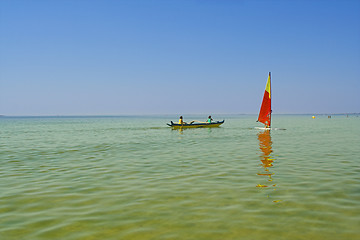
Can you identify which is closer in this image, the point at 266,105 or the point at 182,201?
the point at 182,201

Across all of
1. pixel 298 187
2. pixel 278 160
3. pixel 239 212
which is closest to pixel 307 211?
pixel 239 212

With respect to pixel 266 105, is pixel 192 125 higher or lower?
lower

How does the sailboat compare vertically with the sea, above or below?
above

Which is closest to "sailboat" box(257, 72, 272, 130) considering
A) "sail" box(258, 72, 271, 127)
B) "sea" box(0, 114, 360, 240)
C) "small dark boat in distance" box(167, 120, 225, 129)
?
"sail" box(258, 72, 271, 127)

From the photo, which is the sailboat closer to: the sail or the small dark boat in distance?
the sail

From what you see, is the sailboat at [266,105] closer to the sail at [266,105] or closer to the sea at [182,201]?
the sail at [266,105]

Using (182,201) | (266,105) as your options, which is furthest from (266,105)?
(182,201)

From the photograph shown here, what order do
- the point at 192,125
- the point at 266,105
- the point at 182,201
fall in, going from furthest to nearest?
the point at 192,125 → the point at 266,105 → the point at 182,201

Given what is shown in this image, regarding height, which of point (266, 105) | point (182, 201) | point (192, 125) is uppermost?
point (266, 105)

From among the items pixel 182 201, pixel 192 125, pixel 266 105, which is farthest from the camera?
pixel 192 125

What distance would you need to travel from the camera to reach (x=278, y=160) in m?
15.5

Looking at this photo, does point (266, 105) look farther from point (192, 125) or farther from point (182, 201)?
Result: point (182, 201)

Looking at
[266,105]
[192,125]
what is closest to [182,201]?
[266,105]

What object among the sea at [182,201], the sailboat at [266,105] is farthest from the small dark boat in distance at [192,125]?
the sea at [182,201]
